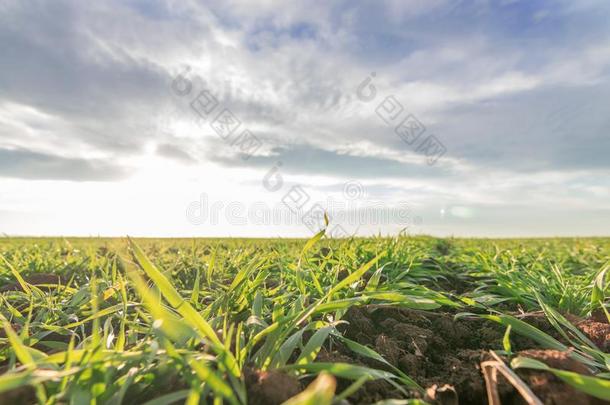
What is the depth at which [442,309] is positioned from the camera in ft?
6.95

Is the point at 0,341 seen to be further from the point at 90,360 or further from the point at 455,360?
the point at 455,360

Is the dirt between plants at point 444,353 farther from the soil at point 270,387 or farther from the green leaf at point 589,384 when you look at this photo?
the soil at point 270,387

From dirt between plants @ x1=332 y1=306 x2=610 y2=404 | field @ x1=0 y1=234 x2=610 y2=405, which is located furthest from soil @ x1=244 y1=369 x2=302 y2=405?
dirt between plants @ x1=332 y1=306 x2=610 y2=404

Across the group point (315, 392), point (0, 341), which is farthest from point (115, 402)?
point (0, 341)

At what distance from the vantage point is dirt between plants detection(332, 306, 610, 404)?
1.08 metres

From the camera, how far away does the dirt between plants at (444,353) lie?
3.53 ft

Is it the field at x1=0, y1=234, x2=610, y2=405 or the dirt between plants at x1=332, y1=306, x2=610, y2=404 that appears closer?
the field at x1=0, y1=234, x2=610, y2=405

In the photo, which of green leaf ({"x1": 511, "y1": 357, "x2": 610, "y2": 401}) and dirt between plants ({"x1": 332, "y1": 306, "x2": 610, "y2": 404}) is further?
dirt between plants ({"x1": 332, "y1": 306, "x2": 610, "y2": 404})

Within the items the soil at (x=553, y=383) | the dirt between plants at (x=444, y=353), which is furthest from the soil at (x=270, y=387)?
the soil at (x=553, y=383)

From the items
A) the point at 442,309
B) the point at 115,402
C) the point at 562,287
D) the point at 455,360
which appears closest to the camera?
the point at 115,402

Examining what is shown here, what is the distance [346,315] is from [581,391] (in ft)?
2.82

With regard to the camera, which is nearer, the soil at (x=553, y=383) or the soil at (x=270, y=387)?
the soil at (x=270, y=387)

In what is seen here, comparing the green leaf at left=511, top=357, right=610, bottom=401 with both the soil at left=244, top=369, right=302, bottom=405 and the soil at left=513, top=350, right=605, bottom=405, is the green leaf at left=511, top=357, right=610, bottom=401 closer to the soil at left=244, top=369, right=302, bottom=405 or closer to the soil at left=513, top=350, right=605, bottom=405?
the soil at left=513, top=350, right=605, bottom=405

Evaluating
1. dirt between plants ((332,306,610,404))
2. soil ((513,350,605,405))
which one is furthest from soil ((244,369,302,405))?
soil ((513,350,605,405))
